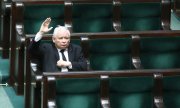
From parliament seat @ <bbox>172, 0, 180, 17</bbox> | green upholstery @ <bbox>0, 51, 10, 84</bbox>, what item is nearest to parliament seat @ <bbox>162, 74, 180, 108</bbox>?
green upholstery @ <bbox>0, 51, 10, 84</bbox>

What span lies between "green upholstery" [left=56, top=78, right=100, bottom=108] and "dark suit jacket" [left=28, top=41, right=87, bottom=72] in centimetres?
13

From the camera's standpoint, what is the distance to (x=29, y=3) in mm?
1870

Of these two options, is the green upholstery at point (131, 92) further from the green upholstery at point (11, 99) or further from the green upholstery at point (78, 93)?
the green upholstery at point (11, 99)

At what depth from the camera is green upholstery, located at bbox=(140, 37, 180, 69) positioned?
5.73ft

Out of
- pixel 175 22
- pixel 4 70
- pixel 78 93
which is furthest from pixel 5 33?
pixel 175 22

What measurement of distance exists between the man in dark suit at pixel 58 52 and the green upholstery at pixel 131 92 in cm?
14

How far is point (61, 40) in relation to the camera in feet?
5.28

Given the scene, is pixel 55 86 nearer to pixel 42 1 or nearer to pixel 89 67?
pixel 89 67

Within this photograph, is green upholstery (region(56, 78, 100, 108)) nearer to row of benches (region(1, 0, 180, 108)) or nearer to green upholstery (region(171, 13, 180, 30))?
row of benches (region(1, 0, 180, 108))

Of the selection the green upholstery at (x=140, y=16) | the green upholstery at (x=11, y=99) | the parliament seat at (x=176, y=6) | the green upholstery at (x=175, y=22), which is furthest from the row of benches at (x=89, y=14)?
the parliament seat at (x=176, y=6)

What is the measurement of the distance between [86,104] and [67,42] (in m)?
0.18

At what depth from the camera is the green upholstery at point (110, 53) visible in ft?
5.64

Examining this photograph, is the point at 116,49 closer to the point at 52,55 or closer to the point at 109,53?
the point at 109,53

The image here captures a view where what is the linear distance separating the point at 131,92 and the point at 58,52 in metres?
0.22
